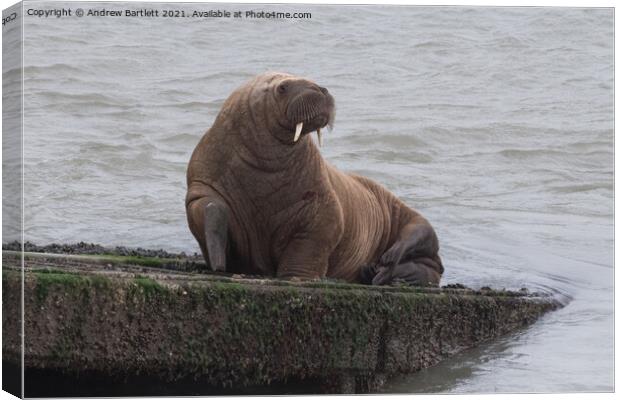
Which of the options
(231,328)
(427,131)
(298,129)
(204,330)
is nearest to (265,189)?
(298,129)

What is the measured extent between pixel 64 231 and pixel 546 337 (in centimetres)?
386

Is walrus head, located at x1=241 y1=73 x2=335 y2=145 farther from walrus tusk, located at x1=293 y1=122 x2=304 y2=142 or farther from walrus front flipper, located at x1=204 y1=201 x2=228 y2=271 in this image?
walrus front flipper, located at x1=204 y1=201 x2=228 y2=271

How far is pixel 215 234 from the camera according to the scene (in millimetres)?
13375

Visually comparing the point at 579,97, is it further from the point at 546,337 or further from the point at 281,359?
the point at 281,359

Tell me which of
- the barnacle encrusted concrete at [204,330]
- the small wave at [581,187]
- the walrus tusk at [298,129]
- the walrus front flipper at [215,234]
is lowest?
the barnacle encrusted concrete at [204,330]

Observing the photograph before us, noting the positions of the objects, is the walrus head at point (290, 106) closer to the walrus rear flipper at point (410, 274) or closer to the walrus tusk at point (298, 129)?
the walrus tusk at point (298, 129)

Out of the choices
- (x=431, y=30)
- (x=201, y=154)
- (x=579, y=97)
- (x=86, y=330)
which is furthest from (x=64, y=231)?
(x=579, y=97)

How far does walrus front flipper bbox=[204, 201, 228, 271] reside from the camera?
13.4m

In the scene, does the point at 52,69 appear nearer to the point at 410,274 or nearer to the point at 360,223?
the point at 360,223

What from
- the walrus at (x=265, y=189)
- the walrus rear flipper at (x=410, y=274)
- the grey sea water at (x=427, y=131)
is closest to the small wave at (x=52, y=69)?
the grey sea water at (x=427, y=131)

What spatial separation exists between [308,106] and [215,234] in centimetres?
116

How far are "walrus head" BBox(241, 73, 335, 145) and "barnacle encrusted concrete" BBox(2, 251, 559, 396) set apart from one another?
1.27m

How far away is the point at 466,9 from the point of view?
14.2m

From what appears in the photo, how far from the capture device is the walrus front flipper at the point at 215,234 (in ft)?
43.8
